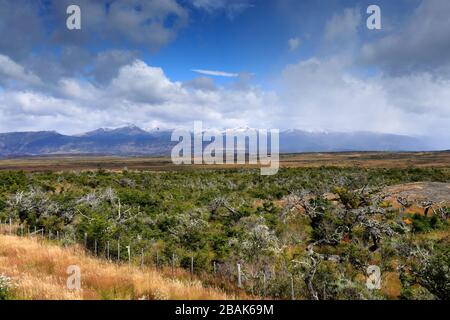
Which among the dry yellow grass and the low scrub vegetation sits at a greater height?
the dry yellow grass

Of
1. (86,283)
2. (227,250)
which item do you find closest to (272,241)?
(227,250)

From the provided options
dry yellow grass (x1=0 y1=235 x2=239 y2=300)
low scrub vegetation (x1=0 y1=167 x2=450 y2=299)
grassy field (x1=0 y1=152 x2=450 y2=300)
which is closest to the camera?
dry yellow grass (x1=0 y1=235 x2=239 y2=300)

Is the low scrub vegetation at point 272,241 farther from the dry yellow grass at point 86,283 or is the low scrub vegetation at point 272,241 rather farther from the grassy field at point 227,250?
the dry yellow grass at point 86,283

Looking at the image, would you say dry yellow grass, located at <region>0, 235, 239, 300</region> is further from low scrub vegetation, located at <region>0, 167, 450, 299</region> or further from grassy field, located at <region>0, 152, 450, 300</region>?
low scrub vegetation, located at <region>0, 167, 450, 299</region>

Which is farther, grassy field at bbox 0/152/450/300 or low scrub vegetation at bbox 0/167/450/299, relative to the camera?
low scrub vegetation at bbox 0/167/450/299

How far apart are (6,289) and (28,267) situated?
3.18m

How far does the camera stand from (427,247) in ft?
53.5

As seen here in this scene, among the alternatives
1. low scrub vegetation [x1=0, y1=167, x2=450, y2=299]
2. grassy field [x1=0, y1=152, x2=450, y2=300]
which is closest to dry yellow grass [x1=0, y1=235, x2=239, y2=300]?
grassy field [x1=0, y1=152, x2=450, y2=300]

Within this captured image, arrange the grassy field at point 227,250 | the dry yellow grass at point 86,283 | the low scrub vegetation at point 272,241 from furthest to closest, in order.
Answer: the low scrub vegetation at point 272,241
the grassy field at point 227,250
the dry yellow grass at point 86,283

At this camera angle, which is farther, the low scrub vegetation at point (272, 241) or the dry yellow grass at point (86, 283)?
the low scrub vegetation at point (272, 241)

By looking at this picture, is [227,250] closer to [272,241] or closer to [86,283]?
[272,241]

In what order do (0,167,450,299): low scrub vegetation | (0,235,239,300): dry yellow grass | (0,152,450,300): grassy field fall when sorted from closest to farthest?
(0,235,239,300): dry yellow grass → (0,152,450,300): grassy field → (0,167,450,299): low scrub vegetation

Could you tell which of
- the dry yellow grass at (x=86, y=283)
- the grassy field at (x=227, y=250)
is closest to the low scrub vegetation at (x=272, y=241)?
the grassy field at (x=227, y=250)
